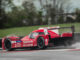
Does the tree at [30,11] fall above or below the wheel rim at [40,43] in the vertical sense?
→ above

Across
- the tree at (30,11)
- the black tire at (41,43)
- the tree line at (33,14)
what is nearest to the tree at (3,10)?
the tree line at (33,14)

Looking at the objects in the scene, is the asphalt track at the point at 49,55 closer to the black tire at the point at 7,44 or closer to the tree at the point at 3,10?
the black tire at the point at 7,44

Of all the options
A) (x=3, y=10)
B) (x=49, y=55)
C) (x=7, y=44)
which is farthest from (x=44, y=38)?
(x=3, y=10)

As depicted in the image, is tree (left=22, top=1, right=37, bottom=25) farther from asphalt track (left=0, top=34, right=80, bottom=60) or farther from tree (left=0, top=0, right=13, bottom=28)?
asphalt track (left=0, top=34, right=80, bottom=60)

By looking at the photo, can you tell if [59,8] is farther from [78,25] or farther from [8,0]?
[8,0]

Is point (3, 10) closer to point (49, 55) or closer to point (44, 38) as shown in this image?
point (44, 38)

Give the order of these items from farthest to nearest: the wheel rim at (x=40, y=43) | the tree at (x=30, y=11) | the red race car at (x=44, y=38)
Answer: the tree at (x=30, y=11)
the wheel rim at (x=40, y=43)
the red race car at (x=44, y=38)

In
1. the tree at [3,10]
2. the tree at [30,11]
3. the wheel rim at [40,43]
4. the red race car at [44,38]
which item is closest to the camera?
the red race car at [44,38]

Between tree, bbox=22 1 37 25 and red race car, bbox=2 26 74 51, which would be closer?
red race car, bbox=2 26 74 51

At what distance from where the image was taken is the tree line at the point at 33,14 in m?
12.3

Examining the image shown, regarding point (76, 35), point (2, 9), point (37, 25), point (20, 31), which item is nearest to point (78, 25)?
point (76, 35)

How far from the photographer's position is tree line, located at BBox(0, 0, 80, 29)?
40.3ft

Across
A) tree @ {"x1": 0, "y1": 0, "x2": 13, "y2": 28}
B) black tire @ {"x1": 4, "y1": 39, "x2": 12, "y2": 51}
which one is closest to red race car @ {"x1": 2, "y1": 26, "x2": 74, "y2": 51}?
black tire @ {"x1": 4, "y1": 39, "x2": 12, "y2": 51}

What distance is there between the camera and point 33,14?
1466cm
